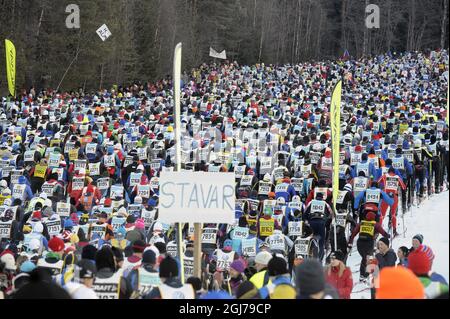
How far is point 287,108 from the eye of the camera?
3097cm

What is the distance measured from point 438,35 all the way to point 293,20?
42.6 feet

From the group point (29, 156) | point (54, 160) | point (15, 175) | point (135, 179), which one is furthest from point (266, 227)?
point (29, 156)

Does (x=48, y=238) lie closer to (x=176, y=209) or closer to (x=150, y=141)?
(x=176, y=209)

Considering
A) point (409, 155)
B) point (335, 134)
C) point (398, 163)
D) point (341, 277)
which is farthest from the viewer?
point (409, 155)

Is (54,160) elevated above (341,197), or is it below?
above

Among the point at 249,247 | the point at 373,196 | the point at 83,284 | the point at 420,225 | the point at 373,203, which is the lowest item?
the point at 420,225

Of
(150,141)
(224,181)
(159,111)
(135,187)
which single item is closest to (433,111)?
(159,111)

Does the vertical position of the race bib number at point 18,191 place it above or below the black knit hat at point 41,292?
below

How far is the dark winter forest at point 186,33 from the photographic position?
4434cm

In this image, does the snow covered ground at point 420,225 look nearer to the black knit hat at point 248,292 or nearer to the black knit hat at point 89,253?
the black knit hat at point 89,253

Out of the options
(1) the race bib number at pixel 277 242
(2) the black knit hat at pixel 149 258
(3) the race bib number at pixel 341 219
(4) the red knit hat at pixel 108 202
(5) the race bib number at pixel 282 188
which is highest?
(5) the race bib number at pixel 282 188

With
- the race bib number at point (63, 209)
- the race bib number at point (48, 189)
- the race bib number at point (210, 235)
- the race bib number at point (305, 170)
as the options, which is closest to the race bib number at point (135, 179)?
the race bib number at point (48, 189)

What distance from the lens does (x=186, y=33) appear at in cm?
5606

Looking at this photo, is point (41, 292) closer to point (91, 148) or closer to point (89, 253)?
point (89, 253)
